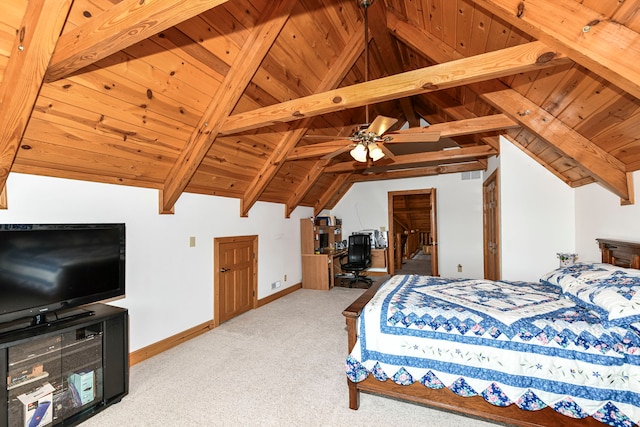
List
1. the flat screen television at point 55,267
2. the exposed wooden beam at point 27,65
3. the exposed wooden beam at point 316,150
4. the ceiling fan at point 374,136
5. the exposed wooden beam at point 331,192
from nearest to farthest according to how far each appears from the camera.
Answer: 1. the exposed wooden beam at point 27,65
2. the flat screen television at point 55,267
3. the ceiling fan at point 374,136
4. the exposed wooden beam at point 316,150
5. the exposed wooden beam at point 331,192

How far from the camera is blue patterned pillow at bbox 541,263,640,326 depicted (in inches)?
67.9

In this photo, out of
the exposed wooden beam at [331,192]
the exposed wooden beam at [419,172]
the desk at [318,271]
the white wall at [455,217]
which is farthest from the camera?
the exposed wooden beam at [331,192]

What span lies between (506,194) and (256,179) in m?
3.63

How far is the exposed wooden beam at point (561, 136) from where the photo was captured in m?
→ 2.64

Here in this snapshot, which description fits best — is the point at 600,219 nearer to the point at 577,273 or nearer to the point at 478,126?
the point at 577,273

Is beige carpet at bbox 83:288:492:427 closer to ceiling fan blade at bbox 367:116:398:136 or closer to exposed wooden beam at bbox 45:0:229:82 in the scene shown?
ceiling fan blade at bbox 367:116:398:136

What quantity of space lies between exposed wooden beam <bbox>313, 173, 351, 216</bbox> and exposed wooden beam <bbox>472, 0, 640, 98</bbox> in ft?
16.0

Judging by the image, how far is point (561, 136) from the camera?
2.70 meters

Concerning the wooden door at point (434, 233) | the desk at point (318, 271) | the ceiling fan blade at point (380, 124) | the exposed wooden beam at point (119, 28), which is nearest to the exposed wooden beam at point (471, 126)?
the ceiling fan blade at point (380, 124)

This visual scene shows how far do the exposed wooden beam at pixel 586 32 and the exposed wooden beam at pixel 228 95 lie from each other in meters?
1.66

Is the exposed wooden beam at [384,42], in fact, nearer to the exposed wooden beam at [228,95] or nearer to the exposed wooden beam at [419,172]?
the exposed wooden beam at [228,95]

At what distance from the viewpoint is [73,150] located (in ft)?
7.54

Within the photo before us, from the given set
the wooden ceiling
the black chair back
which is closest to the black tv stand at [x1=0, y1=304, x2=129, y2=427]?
the wooden ceiling

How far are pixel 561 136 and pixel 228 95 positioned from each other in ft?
10.5
